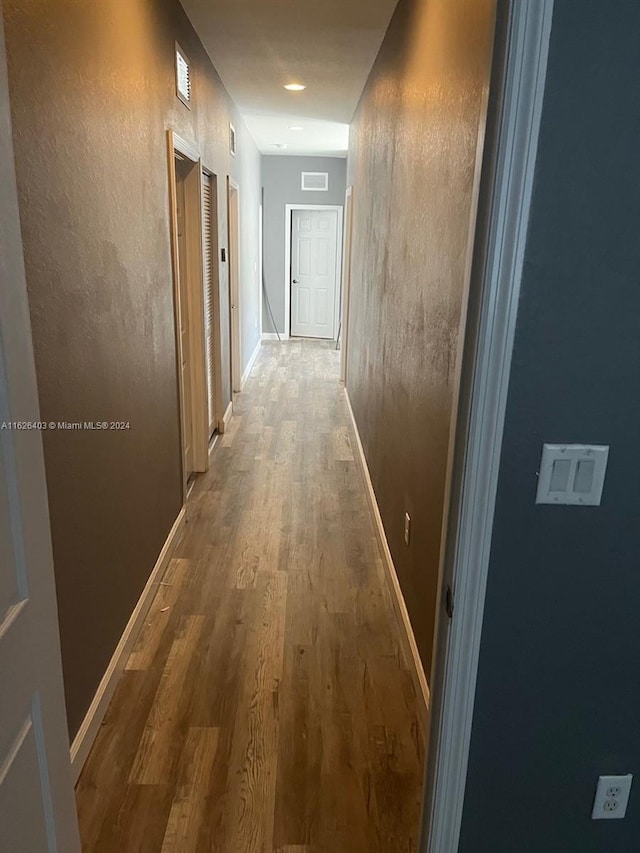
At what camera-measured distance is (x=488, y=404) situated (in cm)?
100

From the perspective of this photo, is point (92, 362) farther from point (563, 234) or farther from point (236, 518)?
point (236, 518)

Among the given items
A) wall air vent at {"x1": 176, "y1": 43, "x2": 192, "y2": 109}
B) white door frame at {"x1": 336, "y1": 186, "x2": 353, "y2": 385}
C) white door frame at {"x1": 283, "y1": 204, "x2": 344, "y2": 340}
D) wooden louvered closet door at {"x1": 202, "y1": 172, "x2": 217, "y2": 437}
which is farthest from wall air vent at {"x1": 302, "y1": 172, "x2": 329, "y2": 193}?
wall air vent at {"x1": 176, "y1": 43, "x2": 192, "y2": 109}

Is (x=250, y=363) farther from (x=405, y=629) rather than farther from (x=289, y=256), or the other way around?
(x=405, y=629)

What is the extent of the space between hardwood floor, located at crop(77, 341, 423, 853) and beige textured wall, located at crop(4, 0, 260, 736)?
9.1 inches

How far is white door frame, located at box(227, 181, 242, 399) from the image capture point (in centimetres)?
561

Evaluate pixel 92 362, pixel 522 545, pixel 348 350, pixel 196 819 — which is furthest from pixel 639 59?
pixel 348 350

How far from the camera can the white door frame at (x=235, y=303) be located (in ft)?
18.4

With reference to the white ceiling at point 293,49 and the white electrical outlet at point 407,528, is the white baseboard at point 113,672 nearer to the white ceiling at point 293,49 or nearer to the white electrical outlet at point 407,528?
the white electrical outlet at point 407,528

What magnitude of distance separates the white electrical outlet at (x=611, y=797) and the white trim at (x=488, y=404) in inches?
11.5

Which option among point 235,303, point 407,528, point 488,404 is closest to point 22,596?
point 488,404

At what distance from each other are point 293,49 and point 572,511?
3.67 meters

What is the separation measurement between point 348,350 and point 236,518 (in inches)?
118

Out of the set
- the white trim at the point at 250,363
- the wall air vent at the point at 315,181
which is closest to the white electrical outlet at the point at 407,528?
the white trim at the point at 250,363

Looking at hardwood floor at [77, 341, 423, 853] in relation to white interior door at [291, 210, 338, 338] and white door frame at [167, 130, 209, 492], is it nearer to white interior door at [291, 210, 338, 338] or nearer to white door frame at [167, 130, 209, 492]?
white door frame at [167, 130, 209, 492]
